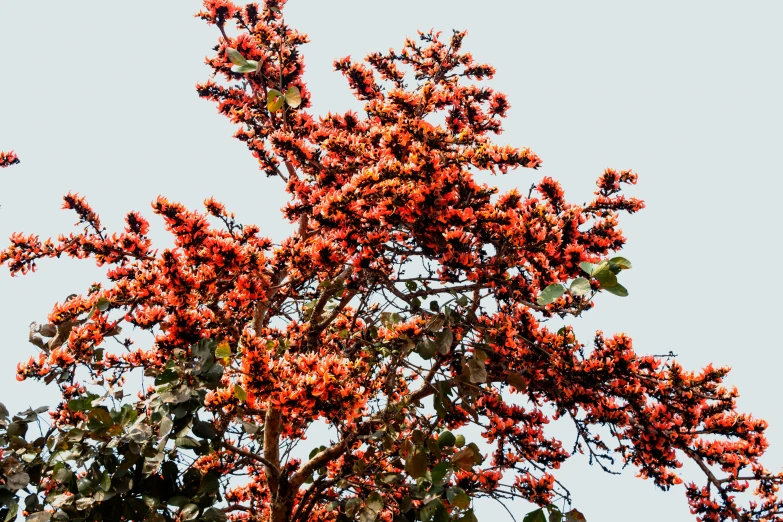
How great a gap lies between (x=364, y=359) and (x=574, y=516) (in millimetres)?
1969

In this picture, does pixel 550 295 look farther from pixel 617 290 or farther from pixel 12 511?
pixel 12 511

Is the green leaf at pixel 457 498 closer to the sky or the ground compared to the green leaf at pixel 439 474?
closer to the ground

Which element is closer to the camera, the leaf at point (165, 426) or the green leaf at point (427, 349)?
the leaf at point (165, 426)

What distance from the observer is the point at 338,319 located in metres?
7.01

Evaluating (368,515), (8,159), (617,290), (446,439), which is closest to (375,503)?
(368,515)

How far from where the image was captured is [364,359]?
5324 mm

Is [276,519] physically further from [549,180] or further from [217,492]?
[549,180]

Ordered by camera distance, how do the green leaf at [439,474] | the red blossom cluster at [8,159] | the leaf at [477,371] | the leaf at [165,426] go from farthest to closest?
the red blossom cluster at [8,159] → the leaf at [477,371] → the green leaf at [439,474] → the leaf at [165,426]

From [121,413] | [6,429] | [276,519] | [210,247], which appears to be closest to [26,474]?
[6,429]

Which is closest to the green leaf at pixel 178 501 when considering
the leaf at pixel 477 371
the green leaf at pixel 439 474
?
the green leaf at pixel 439 474

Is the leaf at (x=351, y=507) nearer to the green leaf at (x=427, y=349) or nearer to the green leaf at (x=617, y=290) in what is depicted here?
the green leaf at (x=427, y=349)

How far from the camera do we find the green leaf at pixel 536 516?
4523mm

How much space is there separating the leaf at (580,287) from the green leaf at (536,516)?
5.90 feet

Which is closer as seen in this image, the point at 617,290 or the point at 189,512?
the point at 617,290
